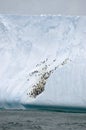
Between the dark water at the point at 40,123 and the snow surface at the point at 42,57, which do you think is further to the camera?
the snow surface at the point at 42,57

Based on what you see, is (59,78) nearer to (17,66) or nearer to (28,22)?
(17,66)

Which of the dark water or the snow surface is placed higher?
the snow surface

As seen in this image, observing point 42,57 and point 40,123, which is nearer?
point 40,123

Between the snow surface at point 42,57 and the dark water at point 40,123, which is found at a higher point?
the snow surface at point 42,57

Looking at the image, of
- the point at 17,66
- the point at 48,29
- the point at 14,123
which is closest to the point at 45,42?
the point at 48,29

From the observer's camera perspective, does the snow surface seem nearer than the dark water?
No

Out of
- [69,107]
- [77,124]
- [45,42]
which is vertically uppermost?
[45,42]

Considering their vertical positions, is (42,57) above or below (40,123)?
above

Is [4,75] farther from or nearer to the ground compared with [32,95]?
farther from the ground
